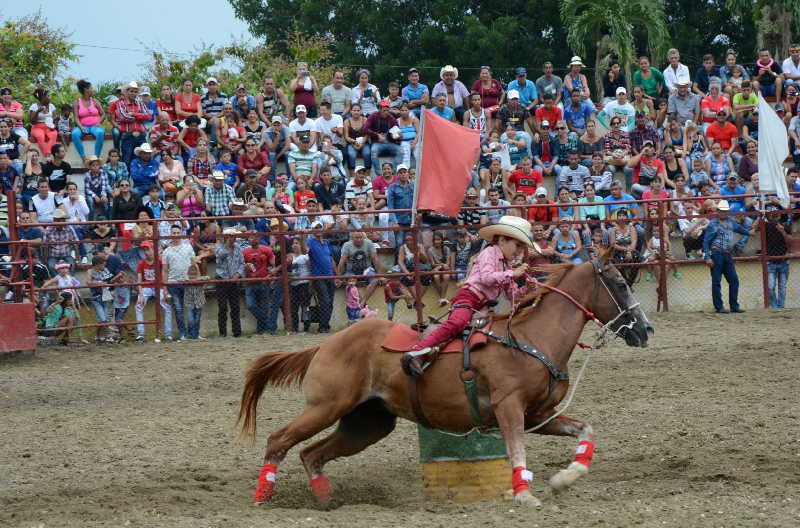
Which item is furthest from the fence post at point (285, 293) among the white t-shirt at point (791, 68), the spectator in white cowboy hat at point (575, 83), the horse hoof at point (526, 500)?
the white t-shirt at point (791, 68)

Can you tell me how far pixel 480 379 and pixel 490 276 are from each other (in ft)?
2.33

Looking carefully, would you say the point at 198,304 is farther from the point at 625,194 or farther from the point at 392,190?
the point at 625,194

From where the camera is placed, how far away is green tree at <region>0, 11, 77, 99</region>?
93.7 feet

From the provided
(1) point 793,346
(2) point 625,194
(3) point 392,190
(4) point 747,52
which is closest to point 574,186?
(2) point 625,194

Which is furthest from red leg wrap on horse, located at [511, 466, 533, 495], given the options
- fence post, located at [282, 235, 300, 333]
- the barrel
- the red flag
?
fence post, located at [282, 235, 300, 333]

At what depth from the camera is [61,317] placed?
15.0 m

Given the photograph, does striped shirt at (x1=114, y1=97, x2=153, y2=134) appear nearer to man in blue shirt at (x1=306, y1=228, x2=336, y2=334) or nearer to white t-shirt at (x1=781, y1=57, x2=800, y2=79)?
man in blue shirt at (x1=306, y1=228, x2=336, y2=334)

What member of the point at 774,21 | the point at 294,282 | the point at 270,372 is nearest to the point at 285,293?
the point at 294,282

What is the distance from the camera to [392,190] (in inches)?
643

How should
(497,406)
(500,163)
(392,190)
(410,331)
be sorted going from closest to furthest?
1. (497,406)
2. (410,331)
3. (392,190)
4. (500,163)

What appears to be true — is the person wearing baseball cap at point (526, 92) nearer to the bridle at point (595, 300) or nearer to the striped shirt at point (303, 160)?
the striped shirt at point (303, 160)

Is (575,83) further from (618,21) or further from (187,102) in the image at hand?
(187,102)

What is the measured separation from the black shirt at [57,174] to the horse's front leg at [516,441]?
450 inches

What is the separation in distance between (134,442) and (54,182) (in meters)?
8.26
